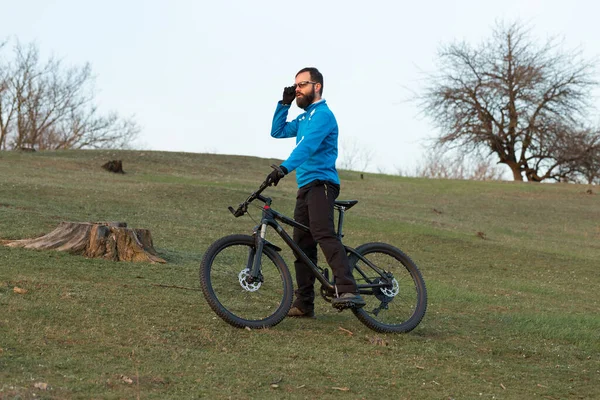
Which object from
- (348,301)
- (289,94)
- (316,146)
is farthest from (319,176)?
(348,301)

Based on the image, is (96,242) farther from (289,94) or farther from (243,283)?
(289,94)

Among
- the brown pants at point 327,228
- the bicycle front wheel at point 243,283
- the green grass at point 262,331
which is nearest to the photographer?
the green grass at point 262,331

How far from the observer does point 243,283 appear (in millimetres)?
6391

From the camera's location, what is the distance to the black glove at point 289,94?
6.77 m

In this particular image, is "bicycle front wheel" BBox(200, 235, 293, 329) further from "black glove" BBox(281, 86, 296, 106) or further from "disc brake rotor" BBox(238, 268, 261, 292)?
"black glove" BBox(281, 86, 296, 106)

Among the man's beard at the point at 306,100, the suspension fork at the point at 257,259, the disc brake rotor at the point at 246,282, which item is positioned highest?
the man's beard at the point at 306,100

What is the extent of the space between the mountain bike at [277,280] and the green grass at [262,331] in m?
0.17

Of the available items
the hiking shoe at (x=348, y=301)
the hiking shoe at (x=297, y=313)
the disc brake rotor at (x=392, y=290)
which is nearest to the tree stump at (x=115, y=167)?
the hiking shoe at (x=297, y=313)

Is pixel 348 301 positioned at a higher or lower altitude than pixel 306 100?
lower

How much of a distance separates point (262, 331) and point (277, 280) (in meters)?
0.47

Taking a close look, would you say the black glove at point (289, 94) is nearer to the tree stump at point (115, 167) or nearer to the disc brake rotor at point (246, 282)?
the disc brake rotor at point (246, 282)

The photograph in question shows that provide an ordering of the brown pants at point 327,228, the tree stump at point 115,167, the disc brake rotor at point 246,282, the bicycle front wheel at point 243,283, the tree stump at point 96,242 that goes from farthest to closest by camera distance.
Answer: the tree stump at point 115,167 < the tree stump at point 96,242 < the brown pants at point 327,228 < the disc brake rotor at point 246,282 < the bicycle front wheel at point 243,283

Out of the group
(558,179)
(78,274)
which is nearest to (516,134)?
(558,179)

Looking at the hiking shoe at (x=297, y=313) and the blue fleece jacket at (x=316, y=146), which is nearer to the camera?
the blue fleece jacket at (x=316, y=146)
